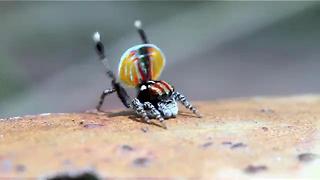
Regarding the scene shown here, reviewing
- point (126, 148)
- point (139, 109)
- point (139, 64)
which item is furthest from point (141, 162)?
point (139, 64)

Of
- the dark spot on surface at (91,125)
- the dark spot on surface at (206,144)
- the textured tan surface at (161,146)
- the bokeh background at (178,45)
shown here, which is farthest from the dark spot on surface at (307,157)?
the bokeh background at (178,45)

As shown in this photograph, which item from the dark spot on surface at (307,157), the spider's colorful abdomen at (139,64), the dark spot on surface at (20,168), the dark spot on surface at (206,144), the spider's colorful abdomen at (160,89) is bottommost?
the dark spot on surface at (20,168)

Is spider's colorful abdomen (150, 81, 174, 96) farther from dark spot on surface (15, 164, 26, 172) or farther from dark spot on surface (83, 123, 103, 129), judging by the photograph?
dark spot on surface (15, 164, 26, 172)

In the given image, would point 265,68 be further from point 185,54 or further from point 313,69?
point 185,54

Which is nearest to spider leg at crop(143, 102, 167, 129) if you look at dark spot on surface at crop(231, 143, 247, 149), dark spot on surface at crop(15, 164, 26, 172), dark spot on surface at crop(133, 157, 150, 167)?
dark spot on surface at crop(231, 143, 247, 149)

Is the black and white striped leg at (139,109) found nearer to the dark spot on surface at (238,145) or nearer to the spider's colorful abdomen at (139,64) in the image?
the spider's colorful abdomen at (139,64)

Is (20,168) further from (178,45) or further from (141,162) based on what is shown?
(178,45)
